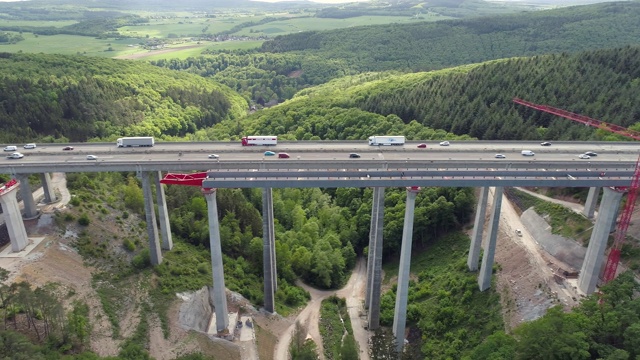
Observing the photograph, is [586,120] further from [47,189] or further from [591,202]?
[47,189]

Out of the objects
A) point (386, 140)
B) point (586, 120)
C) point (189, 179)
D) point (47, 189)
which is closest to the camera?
point (189, 179)

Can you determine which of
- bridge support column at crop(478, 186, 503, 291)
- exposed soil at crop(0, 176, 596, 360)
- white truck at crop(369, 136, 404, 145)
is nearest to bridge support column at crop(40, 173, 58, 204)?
exposed soil at crop(0, 176, 596, 360)

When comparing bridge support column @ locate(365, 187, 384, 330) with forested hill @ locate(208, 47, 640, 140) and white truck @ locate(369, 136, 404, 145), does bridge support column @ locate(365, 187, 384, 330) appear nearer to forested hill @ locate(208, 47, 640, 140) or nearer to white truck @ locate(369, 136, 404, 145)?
white truck @ locate(369, 136, 404, 145)

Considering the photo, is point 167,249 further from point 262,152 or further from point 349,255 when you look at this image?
point 349,255

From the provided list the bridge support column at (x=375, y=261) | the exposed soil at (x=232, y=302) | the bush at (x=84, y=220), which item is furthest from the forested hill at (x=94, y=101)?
the bridge support column at (x=375, y=261)

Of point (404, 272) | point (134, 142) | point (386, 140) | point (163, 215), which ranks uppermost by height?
point (134, 142)

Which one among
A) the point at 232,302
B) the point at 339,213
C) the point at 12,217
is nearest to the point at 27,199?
the point at 12,217

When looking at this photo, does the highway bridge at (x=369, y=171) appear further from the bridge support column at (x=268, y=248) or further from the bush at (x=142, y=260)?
the bush at (x=142, y=260)
